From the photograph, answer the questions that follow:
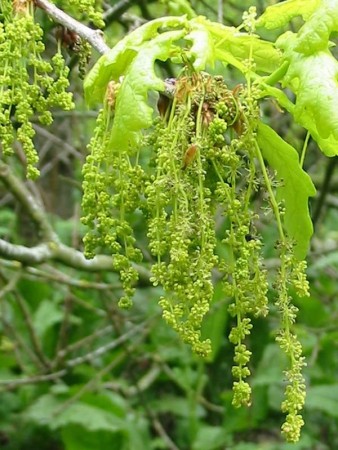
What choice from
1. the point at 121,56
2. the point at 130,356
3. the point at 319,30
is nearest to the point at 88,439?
the point at 130,356

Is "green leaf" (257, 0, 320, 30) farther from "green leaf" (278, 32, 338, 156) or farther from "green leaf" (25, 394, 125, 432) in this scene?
"green leaf" (25, 394, 125, 432)

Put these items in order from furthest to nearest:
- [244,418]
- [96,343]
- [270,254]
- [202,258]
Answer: [96,343] < [270,254] < [244,418] < [202,258]

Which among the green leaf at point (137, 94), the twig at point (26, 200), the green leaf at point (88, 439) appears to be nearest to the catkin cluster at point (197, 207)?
the green leaf at point (137, 94)

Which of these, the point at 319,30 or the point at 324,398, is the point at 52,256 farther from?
the point at 319,30

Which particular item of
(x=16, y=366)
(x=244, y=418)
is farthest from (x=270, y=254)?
(x=16, y=366)

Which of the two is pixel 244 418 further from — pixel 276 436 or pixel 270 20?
pixel 270 20

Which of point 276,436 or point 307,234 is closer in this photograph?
point 307,234

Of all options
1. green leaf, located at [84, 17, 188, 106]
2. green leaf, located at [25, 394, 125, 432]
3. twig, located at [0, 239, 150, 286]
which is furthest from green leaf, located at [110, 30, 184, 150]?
green leaf, located at [25, 394, 125, 432]
